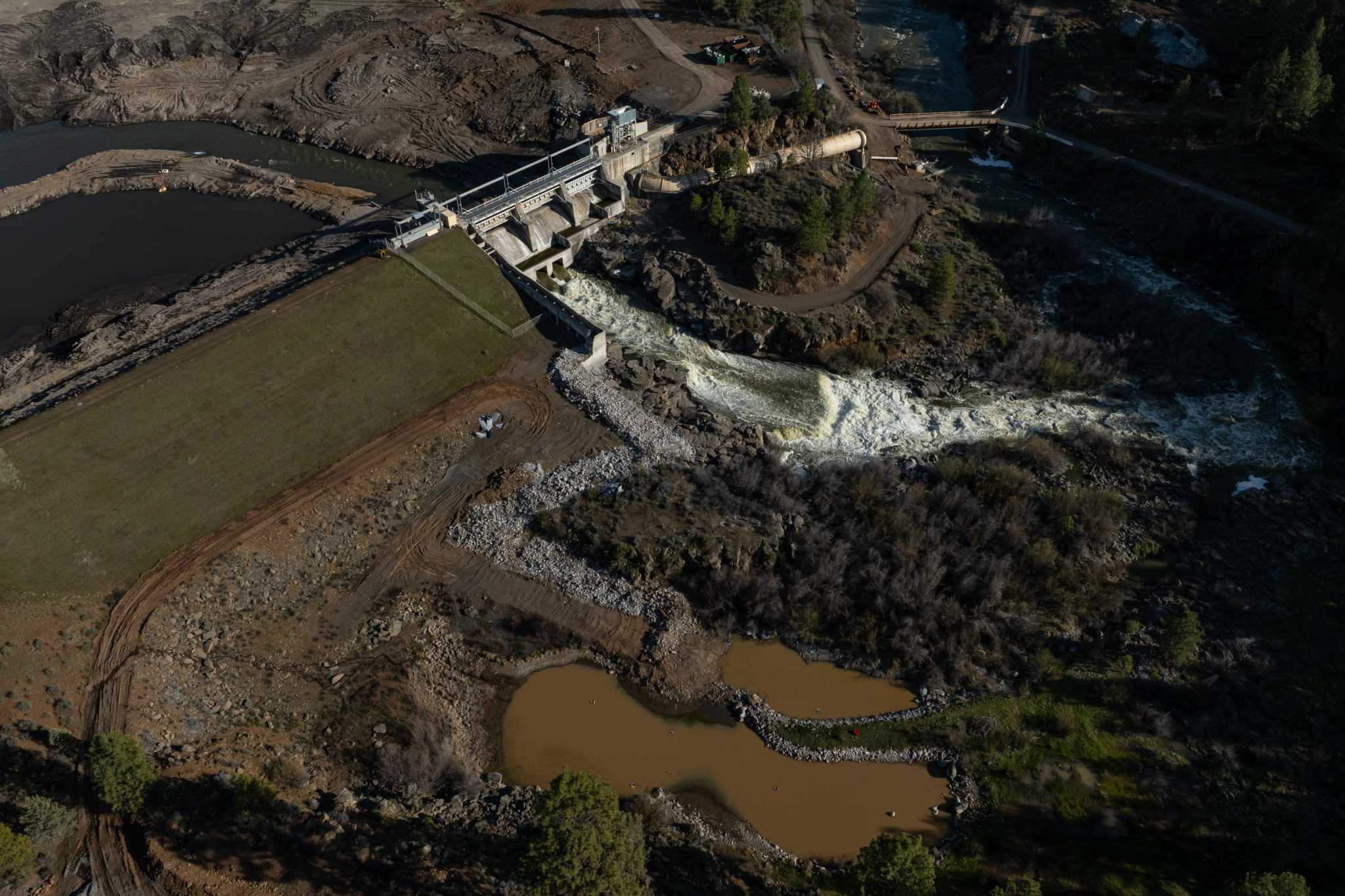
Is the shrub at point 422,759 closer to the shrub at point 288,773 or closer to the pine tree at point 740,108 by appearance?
the shrub at point 288,773

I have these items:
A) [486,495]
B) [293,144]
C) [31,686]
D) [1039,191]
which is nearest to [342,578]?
[486,495]

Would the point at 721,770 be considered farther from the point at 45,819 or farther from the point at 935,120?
the point at 935,120

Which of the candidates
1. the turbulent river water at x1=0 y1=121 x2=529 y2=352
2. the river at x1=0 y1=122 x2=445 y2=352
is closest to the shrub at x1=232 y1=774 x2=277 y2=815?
the turbulent river water at x1=0 y1=121 x2=529 y2=352

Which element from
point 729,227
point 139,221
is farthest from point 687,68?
point 139,221

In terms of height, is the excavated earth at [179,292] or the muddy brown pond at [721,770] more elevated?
the excavated earth at [179,292]

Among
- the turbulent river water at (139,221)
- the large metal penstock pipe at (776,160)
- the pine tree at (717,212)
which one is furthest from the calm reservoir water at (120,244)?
the pine tree at (717,212)

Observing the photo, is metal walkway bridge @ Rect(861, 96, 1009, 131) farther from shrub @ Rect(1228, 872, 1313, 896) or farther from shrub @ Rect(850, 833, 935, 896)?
shrub @ Rect(850, 833, 935, 896)

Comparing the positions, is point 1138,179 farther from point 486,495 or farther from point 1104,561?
point 486,495
